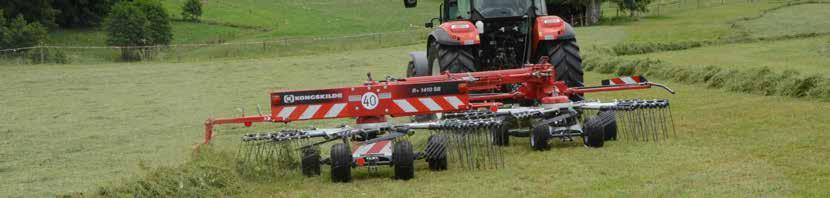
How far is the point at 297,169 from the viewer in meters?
8.88

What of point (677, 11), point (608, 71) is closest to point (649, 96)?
point (608, 71)

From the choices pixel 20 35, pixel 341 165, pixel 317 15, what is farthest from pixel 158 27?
pixel 341 165

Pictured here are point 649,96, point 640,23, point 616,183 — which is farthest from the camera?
point 640,23

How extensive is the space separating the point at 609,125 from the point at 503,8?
139 inches

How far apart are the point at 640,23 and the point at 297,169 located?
142 ft

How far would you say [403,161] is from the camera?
815 cm

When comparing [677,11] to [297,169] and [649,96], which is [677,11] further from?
[297,169]

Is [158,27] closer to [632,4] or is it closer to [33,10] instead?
[33,10]

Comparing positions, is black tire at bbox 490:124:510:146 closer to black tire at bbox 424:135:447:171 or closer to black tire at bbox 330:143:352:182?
black tire at bbox 424:135:447:171

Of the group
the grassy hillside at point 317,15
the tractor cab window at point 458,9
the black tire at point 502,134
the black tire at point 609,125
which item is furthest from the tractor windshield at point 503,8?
the grassy hillside at point 317,15

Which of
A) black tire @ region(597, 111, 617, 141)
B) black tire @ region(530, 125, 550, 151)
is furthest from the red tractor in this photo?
black tire @ region(530, 125, 550, 151)

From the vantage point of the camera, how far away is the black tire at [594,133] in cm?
944

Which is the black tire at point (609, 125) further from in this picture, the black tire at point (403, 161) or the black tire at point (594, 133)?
the black tire at point (403, 161)

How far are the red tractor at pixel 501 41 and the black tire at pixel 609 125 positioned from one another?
7.22 ft
